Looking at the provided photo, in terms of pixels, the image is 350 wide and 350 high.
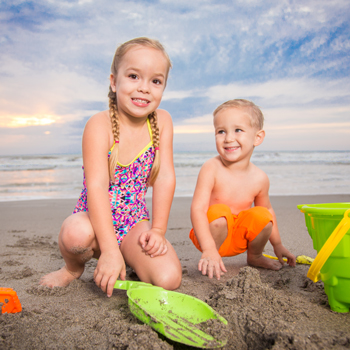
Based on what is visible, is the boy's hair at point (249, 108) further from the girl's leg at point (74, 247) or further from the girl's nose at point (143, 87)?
the girl's leg at point (74, 247)

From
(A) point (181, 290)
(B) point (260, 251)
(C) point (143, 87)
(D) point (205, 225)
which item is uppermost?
(C) point (143, 87)

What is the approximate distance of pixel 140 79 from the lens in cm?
187

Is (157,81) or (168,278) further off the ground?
(157,81)

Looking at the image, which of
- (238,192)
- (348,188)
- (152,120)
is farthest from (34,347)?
(348,188)

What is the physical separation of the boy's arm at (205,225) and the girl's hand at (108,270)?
452 millimetres

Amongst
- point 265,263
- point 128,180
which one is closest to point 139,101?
point 128,180

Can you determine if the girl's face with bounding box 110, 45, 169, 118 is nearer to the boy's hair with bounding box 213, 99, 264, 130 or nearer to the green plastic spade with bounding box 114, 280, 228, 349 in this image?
the boy's hair with bounding box 213, 99, 264, 130

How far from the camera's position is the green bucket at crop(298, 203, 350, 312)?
129cm

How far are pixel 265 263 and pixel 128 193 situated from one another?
1.08 m

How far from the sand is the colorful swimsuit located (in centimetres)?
36

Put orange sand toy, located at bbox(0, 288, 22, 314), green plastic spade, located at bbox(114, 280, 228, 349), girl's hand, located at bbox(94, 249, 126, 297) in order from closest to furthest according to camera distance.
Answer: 1. green plastic spade, located at bbox(114, 280, 228, 349)
2. orange sand toy, located at bbox(0, 288, 22, 314)
3. girl's hand, located at bbox(94, 249, 126, 297)

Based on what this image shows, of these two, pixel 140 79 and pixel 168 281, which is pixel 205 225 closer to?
pixel 168 281

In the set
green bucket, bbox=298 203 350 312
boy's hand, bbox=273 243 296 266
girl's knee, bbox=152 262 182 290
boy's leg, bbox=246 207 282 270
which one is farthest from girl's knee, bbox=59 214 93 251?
boy's hand, bbox=273 243 296 266

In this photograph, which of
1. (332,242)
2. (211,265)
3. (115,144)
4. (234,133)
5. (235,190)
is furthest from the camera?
(235,190)
